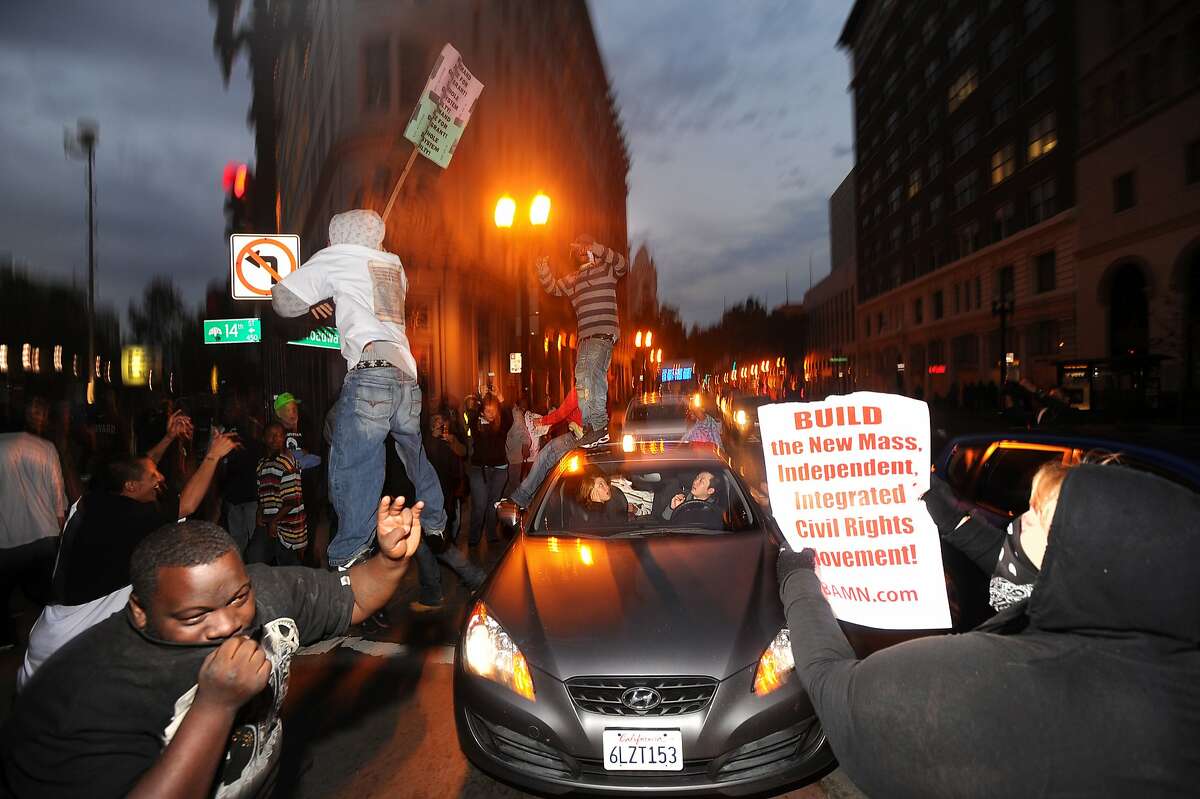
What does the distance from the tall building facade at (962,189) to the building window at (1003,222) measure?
0.10 meters

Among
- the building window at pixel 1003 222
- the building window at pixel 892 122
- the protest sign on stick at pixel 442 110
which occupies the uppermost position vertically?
the building window at pixel 892 122

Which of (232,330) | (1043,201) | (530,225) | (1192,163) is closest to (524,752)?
(530,225)

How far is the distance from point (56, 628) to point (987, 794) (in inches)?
133

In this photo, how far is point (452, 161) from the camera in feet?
95.7

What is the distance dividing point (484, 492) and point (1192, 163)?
32781 mm

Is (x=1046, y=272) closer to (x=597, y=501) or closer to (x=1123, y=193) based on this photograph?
(x=1123, y=193)

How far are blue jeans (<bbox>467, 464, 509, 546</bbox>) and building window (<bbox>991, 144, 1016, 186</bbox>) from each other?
4548 cm

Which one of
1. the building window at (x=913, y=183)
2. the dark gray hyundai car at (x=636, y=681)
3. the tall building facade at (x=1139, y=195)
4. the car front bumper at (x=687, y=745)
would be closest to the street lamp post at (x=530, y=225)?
the dark gray hyundai car at (x=636, y=681)

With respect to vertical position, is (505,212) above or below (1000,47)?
below

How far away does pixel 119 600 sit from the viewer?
10.2ft

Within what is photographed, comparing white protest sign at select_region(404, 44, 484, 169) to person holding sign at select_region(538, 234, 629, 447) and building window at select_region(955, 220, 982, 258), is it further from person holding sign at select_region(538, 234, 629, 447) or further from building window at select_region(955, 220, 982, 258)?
building window at select_region(955, 220, 982, 258)

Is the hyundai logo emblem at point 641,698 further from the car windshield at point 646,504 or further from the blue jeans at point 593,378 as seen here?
the blue jeans at point 593,378

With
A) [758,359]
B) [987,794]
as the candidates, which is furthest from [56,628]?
[758,359]

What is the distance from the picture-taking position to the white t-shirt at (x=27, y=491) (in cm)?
508
